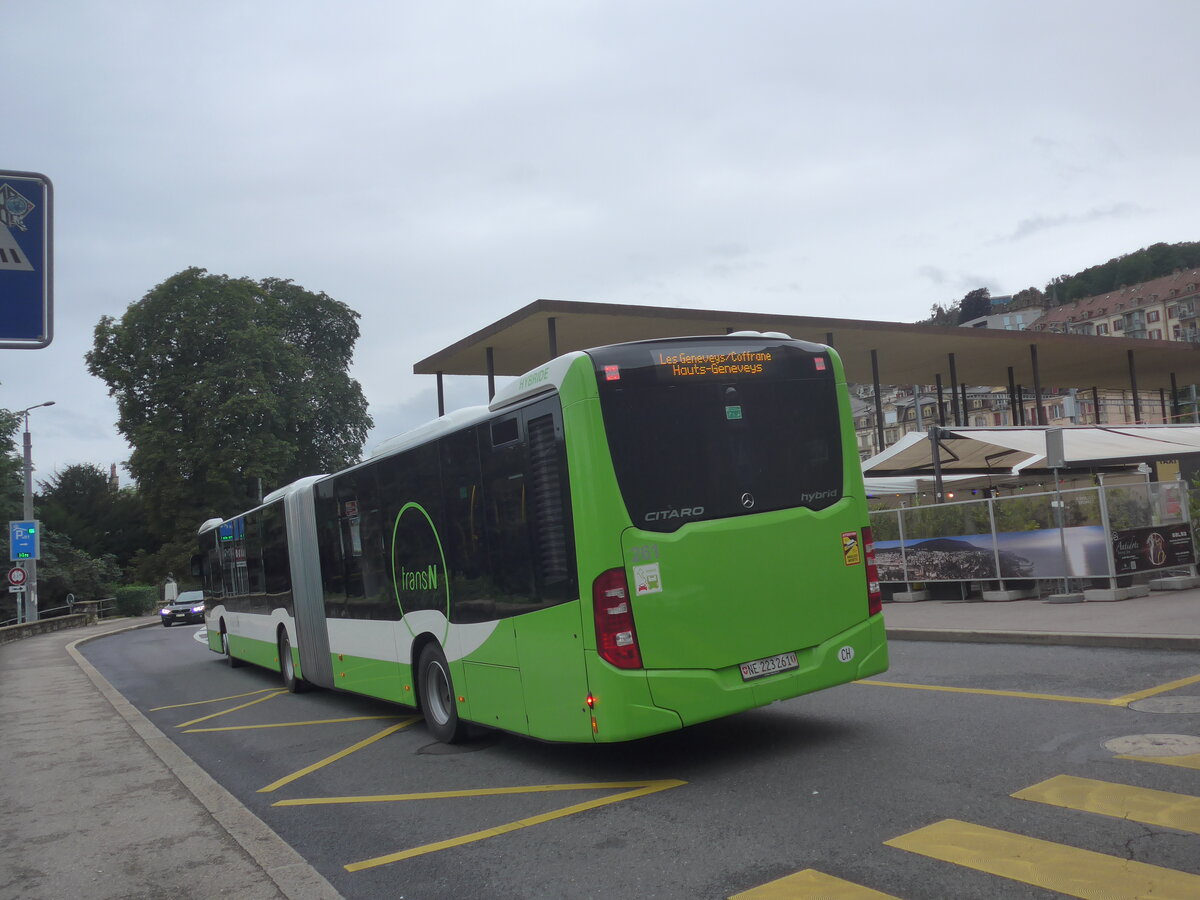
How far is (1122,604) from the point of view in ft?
50.8

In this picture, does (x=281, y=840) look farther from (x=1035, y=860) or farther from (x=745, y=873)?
(x=1035, y=860)

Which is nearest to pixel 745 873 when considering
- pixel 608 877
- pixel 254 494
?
pixel 608 877

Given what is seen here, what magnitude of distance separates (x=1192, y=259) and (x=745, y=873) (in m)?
148

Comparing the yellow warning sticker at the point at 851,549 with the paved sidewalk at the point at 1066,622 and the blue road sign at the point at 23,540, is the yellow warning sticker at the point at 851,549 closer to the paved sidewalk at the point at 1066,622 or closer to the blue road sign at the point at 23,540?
the paved sidewalk at the point at 1066,622

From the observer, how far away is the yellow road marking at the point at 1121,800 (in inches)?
212

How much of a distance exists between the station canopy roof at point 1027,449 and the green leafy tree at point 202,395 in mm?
30109

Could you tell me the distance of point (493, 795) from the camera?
7527mm

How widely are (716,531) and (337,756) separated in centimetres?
454

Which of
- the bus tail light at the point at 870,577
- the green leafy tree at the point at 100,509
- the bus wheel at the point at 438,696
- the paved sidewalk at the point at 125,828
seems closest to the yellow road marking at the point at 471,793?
the paved sidewalk at the point at 125,828

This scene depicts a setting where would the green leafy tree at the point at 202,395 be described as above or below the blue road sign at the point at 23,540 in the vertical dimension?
above

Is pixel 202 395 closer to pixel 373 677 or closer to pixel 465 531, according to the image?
pixel 373 677

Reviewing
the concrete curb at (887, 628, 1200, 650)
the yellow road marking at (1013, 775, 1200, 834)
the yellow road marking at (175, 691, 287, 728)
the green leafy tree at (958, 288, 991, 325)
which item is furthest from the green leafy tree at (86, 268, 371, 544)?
the green leafy tree at (958, 288, 991, 325)

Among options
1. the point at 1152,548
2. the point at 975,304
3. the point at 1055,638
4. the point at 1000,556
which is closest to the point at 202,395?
the point at 1000,556

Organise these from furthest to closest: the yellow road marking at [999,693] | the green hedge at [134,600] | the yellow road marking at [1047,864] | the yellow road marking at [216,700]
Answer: the green hedge at [134,600], the yellow road marking at [216,700], the yellow road marking at [999,693], the yellow road marking at [1047,864]
